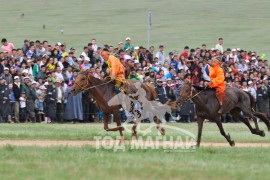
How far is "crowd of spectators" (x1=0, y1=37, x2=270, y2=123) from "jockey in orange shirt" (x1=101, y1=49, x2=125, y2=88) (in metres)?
6.52

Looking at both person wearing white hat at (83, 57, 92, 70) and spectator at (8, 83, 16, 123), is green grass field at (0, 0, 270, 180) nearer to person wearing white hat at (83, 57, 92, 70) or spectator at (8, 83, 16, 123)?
spectator at (8, 83, 16, 123)

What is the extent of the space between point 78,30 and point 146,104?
3122cm

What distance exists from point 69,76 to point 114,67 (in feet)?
30.5

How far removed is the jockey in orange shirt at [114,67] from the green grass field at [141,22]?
26.1m

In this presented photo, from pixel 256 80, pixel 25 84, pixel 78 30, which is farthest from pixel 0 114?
pixel 78 30

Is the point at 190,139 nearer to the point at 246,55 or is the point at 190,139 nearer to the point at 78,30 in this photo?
the point at 246,55

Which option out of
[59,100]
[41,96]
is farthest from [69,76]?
[41,96]

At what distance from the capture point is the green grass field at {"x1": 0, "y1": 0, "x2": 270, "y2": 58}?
5369cm

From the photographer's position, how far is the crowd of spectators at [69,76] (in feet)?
103

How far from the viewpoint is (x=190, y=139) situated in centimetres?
2380

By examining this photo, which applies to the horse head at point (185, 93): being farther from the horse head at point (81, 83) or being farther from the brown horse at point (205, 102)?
the horse head at point (81, 83)

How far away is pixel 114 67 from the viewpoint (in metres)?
23.7

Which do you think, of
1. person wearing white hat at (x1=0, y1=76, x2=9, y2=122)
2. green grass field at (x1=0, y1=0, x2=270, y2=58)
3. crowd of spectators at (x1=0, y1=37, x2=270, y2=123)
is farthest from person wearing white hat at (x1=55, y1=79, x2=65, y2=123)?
green grass field at (x1=0, y1=0, x2=270, y2=58)

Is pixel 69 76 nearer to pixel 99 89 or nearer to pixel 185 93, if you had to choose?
pixel 99 89
